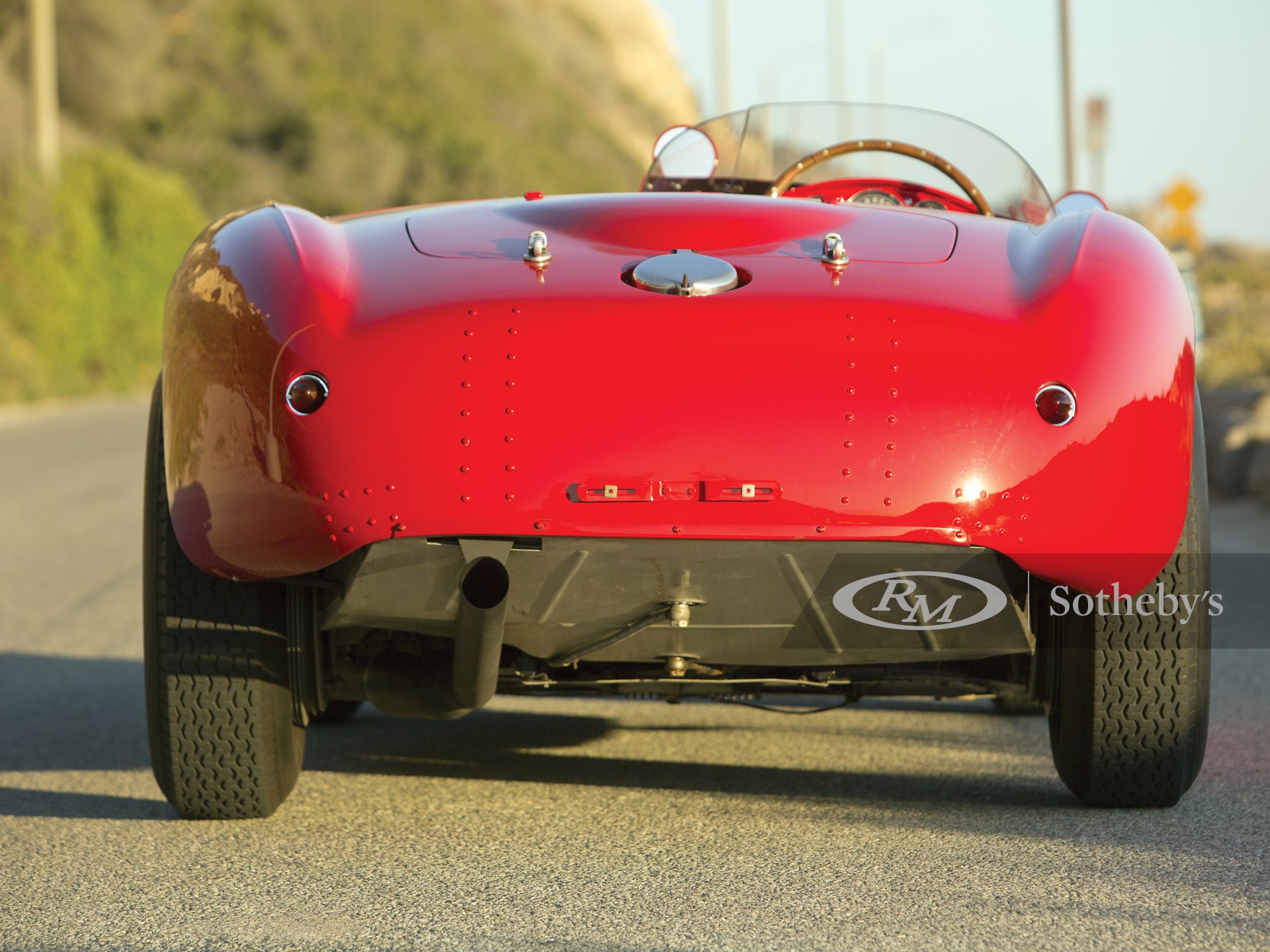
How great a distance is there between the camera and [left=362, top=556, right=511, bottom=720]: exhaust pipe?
317 centimetres

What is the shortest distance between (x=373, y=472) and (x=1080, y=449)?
1.33m

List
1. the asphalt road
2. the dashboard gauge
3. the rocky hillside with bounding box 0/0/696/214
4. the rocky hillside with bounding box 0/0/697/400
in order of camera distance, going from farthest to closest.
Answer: the rocky hillside with bounding box 0/0/696/214
the rocky hillside with bounding box 0/0/697/400
the dashboard gauge
the asphalt road

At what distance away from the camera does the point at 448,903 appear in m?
3.02

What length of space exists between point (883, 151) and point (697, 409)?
6.78ft

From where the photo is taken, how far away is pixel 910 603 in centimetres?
322

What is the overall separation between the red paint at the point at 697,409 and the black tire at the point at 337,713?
1637 mm

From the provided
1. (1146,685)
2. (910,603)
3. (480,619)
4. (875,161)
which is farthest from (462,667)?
(875,161)

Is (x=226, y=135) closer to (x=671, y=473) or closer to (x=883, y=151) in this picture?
(x=883, y=151)

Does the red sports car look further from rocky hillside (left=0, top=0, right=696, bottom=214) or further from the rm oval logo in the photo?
rocky hillside (left=0, top=0, right=696, bottom=214)

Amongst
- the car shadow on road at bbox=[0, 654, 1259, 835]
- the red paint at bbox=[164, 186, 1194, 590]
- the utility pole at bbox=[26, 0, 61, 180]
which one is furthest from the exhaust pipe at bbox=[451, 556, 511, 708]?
the utility pole at bbox=[26, 0, 61, 180]

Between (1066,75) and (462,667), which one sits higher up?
(1066,75)

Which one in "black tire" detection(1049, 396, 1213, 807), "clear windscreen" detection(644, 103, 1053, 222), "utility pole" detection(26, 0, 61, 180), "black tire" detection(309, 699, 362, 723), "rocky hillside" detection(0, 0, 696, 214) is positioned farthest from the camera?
"rocky hillside" detection(0, 0, 696, 214)

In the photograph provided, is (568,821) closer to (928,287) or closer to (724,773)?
(724,773)

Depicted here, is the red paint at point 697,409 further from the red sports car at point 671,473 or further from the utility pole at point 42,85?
the utility pole at point 42,85
